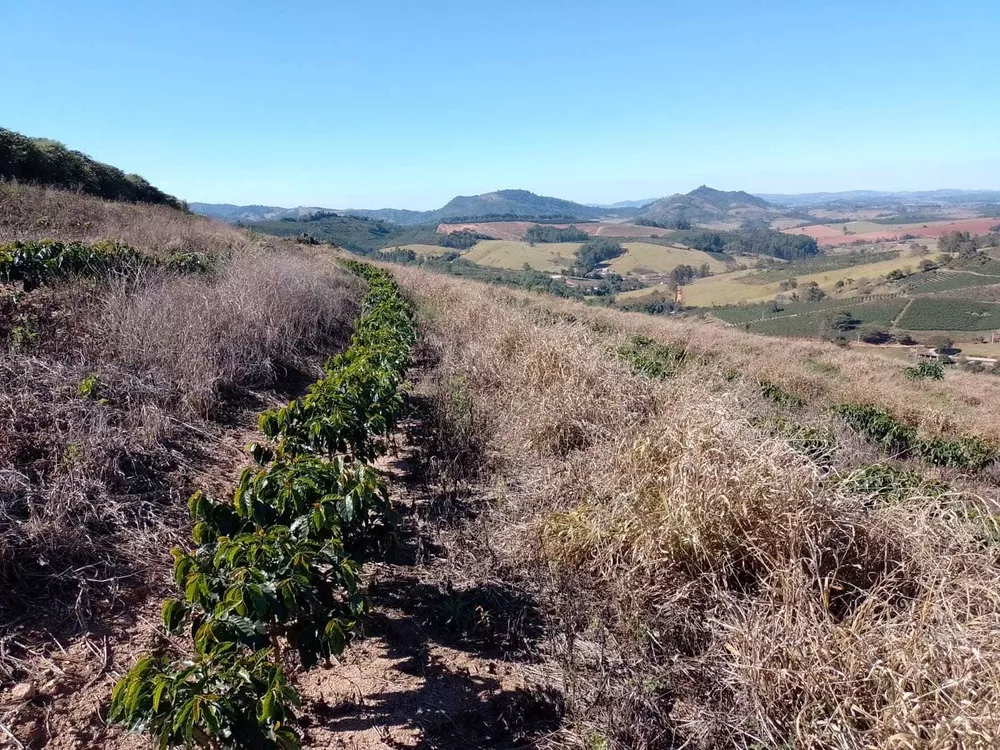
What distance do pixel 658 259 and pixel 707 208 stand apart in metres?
109

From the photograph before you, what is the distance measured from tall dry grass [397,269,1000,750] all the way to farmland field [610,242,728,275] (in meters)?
62.9

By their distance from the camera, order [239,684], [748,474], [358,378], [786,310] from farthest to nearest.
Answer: [786,310] < [358,378] < [748,474] < [239,684]

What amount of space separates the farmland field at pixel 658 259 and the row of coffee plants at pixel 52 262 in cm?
6088

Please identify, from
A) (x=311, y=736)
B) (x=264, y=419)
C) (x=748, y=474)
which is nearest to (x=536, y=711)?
(x=311, y=736)

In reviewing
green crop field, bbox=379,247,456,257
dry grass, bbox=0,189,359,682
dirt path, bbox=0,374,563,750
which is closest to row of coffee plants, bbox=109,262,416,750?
dirt path, bbox=0,374,563,750

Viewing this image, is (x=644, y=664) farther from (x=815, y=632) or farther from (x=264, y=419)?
(x=264, y=419)

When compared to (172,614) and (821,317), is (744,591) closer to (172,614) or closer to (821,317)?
(172,614)

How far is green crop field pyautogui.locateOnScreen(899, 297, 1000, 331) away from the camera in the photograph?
3781 cm

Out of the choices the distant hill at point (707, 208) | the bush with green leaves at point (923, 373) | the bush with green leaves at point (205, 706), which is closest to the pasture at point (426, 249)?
the bush with green leaves at point (923, 373)

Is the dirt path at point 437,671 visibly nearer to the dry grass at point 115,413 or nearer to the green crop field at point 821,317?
the dry grass at point 115,413

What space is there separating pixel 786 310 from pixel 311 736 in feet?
158

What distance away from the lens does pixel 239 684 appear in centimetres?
182

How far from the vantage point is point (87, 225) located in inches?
429

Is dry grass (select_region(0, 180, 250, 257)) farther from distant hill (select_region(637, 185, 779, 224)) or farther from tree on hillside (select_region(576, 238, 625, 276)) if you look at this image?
distant hill (select_region(637, 185, 779, 224))
